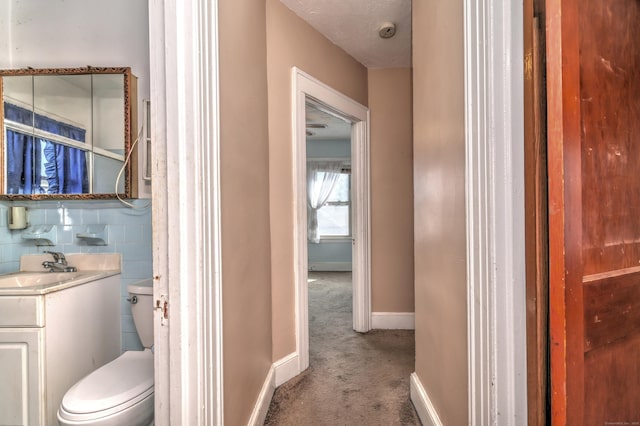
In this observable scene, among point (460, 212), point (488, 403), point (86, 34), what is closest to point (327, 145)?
point (86, 34)

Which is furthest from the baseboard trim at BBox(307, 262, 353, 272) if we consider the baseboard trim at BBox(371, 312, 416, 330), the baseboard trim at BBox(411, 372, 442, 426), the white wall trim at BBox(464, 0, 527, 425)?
the white wall trim at BBox(464, 0, 527, 425)

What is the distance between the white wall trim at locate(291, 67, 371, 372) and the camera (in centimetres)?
225

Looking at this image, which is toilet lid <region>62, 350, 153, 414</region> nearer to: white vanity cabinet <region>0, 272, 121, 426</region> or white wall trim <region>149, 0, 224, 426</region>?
white vanity cabinet <region>0, 272, 121, 426</region>

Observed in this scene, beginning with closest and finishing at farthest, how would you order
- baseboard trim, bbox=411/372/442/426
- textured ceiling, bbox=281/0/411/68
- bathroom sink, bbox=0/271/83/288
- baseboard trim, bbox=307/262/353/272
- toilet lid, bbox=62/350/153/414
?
toilet lid, bbox=62/350/153/414
baseboard trim, bbox=411/372/442/426
bathroom sink, bbox=0/271/83/288
textured ceiling, bbox=281/0/411/68
baseboard trim, bbox=307/262/353/272

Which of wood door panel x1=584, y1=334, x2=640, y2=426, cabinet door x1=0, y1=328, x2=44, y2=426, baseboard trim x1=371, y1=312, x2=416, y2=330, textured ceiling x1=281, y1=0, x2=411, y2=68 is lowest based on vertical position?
baseboard trim x1=371, y1=312, x2=416, y2=330

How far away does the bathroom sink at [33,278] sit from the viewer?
6.09 ft

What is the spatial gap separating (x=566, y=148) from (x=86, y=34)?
8.96 ft

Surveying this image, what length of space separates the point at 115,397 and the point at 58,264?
3.76ft

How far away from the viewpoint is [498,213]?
862 millimetres

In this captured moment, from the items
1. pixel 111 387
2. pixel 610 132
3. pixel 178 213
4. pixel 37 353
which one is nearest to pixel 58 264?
pixel 37 353

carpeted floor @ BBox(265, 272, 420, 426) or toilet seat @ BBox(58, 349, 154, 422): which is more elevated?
toilet seat @ BBox(58, 349, 154, 422)

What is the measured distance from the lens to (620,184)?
3.12 ft

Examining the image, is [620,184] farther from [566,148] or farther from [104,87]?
[104,87]

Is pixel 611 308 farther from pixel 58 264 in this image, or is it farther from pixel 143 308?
pixel 58 264
